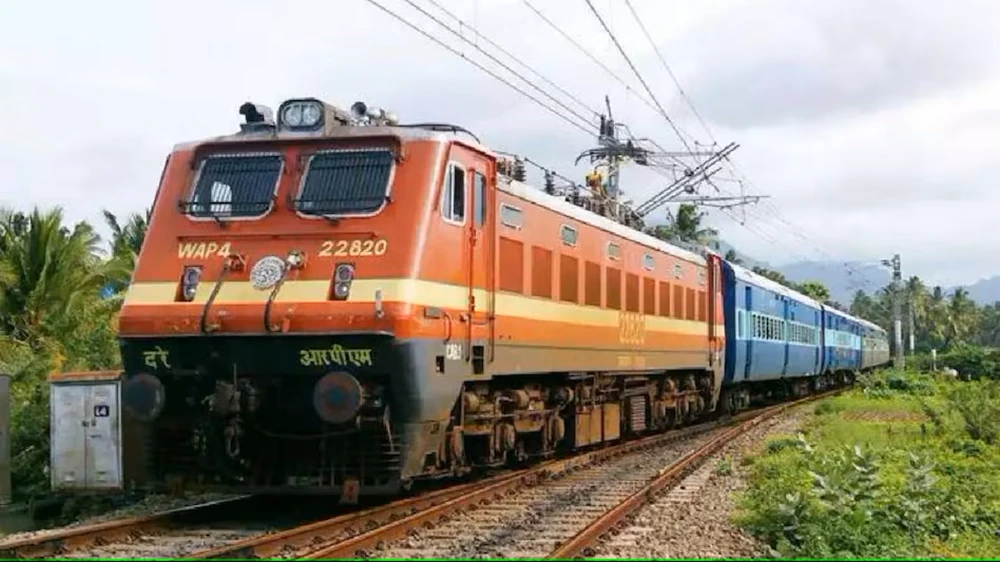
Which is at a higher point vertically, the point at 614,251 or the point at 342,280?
the point at 614,251

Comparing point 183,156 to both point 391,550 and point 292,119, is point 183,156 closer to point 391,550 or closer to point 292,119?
point 292,119

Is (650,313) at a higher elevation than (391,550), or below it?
higher

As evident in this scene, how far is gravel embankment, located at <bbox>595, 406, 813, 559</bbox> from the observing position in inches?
369

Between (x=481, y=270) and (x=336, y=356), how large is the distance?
2.24 m

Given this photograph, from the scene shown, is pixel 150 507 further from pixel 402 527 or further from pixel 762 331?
pixel 762 331

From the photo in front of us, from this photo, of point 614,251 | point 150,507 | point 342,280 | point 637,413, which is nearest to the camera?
point 342,280

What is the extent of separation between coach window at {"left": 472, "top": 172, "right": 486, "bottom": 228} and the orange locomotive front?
27 mm

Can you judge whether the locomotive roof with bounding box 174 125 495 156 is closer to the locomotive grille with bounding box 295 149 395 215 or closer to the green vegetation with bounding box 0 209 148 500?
the locomotive grille with bounding box 295 149 395 215

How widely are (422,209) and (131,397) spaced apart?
3.13m

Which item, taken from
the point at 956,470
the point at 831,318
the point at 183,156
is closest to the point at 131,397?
the point at 183,156

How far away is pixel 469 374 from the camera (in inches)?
458

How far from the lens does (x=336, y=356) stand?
10352 millimetres

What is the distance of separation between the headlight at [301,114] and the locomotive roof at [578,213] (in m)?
2.12

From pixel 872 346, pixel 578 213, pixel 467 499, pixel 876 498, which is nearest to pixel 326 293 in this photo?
pixel 467 499
